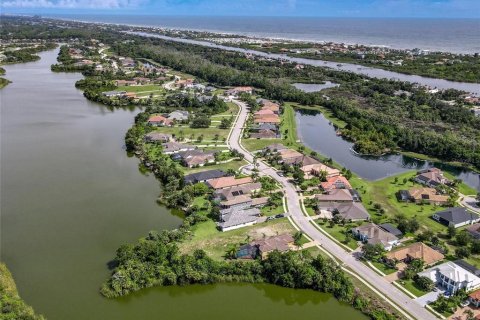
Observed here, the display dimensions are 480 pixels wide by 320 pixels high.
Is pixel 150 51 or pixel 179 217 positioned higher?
pixel 150 51

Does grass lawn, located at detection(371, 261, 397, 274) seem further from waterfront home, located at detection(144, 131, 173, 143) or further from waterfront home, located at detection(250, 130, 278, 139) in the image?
waterfront home, located at detection(144, 131, 173, 143)

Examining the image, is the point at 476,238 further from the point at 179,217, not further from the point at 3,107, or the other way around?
the point at 3,107

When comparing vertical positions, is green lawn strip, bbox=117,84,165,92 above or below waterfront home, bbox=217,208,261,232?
above

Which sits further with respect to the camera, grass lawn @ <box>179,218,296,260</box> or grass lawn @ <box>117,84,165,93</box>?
grass lawn @ <box>117,84,165,93</box>

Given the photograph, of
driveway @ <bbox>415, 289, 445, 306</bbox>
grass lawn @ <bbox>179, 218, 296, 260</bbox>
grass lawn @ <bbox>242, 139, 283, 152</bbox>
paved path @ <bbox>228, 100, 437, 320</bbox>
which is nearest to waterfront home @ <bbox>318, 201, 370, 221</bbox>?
paved path @ <bbox>228, 100, 437, 320</bbox>

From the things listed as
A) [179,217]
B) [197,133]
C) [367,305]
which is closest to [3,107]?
[197,133]

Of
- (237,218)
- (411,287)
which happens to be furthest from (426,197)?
(237,218)

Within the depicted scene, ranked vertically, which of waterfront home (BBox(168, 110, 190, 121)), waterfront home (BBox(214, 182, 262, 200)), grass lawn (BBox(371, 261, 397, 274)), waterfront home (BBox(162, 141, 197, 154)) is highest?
waterfront home (BBox(168, 110, 190, 121))

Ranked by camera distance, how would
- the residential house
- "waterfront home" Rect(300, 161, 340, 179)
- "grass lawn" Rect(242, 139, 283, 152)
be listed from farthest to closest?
"grass lawn" Rect(242, 139, 283, 152) → "waterfront home" Rect(300, 161, 340, 179) → the residential house

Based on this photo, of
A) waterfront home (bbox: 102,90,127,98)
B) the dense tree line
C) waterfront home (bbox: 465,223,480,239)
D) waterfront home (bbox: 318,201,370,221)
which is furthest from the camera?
waterfront home (bbox: 102,90,127,98)
